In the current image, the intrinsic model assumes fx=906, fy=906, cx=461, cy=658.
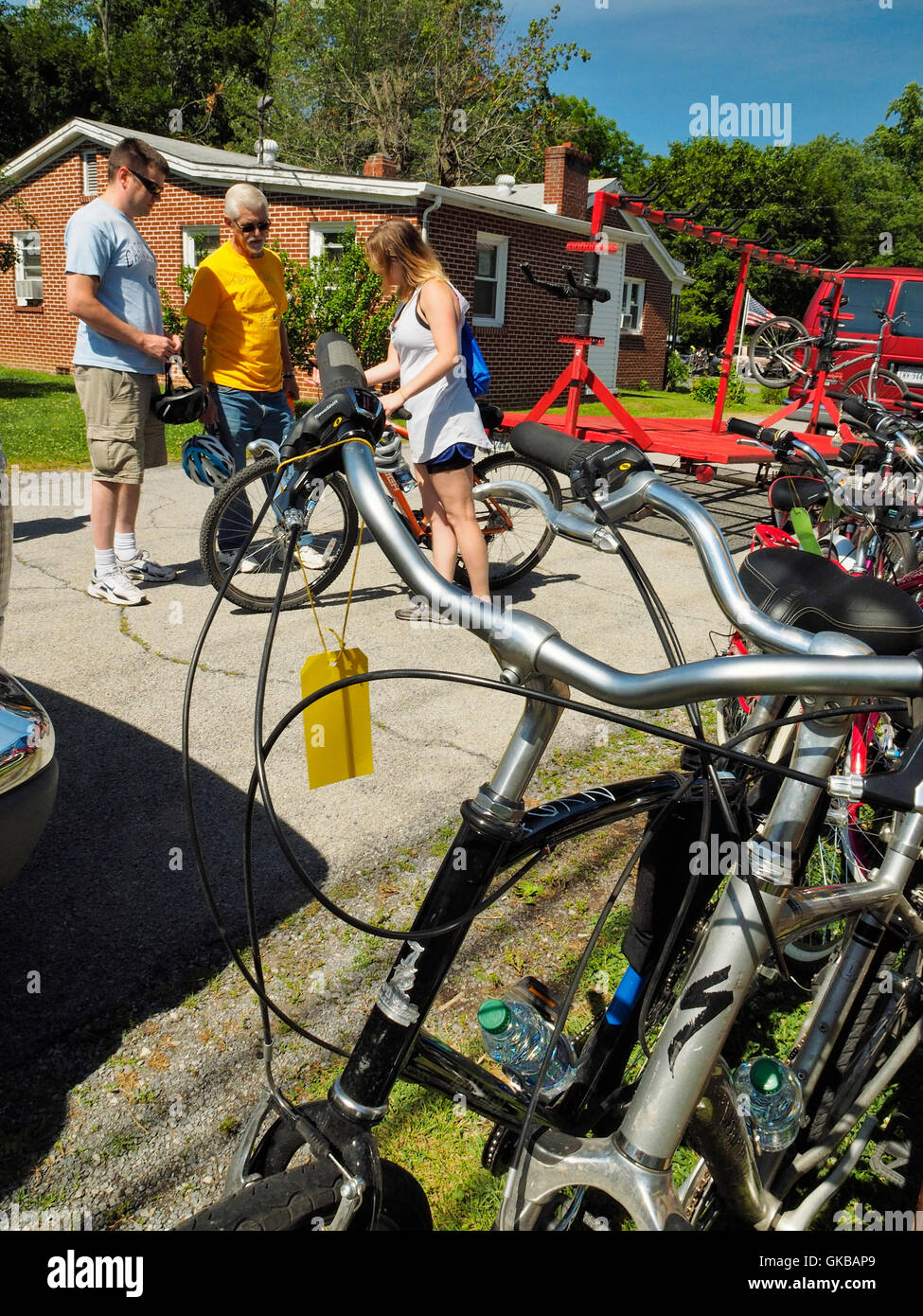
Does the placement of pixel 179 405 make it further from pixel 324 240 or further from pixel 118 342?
pixel 324 240

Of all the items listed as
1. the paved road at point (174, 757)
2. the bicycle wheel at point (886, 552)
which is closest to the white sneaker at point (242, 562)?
the paved road at point (174, 757)

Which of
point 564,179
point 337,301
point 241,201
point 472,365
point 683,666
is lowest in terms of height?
point 683,666

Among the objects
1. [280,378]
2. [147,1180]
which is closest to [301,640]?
[280,378]

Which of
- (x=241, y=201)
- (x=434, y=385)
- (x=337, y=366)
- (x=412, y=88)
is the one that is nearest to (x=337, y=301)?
(x=241, y=201)

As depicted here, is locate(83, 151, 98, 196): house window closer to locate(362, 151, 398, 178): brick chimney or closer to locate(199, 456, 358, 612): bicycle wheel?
locate(362, 151, 398, 178): brick chimney

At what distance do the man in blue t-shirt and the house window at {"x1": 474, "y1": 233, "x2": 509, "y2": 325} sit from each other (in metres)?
13.5

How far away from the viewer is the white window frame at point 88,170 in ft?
59.9

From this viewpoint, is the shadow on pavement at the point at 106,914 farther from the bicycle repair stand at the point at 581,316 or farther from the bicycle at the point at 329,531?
the bicycle repair stand at the point at 581,316

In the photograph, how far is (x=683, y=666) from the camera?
1.09m

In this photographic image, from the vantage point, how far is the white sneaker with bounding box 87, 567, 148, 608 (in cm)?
508

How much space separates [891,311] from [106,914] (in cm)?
1807
